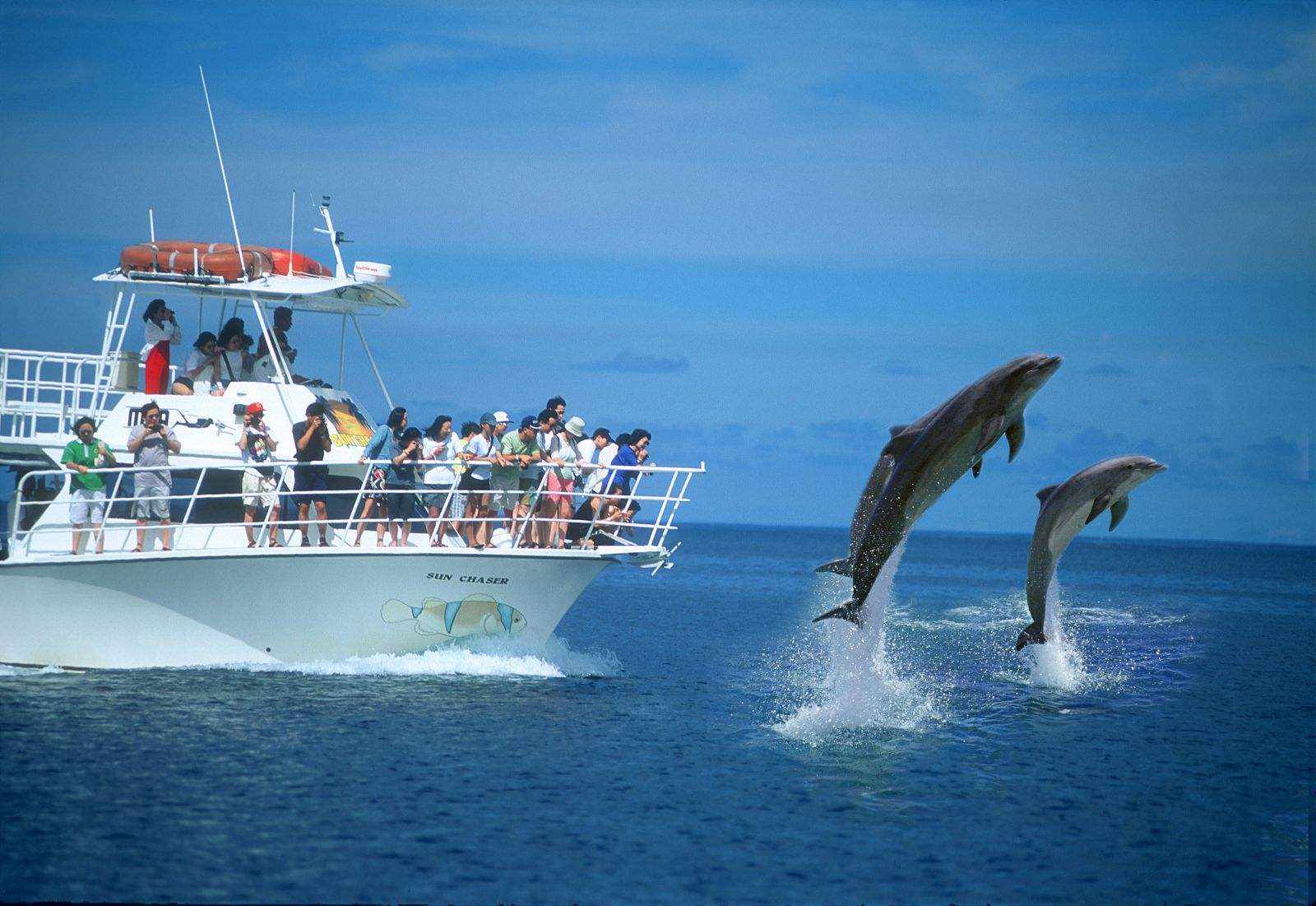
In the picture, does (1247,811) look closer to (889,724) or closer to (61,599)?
(889,724)

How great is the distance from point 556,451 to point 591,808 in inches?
283

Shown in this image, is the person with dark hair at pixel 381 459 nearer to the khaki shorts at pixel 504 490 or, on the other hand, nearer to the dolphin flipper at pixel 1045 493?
the khaki shorts at pixel 504 490

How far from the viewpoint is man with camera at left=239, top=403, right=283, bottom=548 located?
18609 millimetres

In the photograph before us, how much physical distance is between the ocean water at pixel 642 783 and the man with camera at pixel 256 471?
7.13ft

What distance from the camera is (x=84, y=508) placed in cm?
1892

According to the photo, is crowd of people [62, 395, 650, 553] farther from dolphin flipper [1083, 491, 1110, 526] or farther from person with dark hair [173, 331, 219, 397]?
dolphin flipper [1083, 491, 1110, 526]

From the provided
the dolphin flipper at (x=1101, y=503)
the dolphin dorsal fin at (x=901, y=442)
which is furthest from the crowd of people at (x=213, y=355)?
the dolphin flipper at (x=1101, y=503)

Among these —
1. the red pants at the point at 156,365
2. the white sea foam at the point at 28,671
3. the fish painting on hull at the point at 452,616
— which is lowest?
the white sea foam at the point at 28,671

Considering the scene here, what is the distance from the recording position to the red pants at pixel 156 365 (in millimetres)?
20547

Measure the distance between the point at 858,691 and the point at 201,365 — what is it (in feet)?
38.0

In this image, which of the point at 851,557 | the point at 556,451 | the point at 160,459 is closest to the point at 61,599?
the point at 160,459

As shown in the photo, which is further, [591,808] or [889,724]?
[889,724]

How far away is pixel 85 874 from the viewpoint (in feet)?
36.2

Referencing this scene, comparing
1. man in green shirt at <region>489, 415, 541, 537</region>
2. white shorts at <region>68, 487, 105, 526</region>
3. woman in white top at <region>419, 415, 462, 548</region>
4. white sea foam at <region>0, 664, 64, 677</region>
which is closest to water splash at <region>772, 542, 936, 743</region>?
man in green shirt at <region>489, 415, 541, 537</region>
